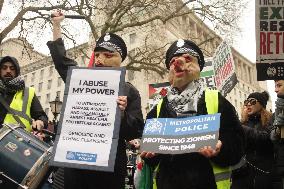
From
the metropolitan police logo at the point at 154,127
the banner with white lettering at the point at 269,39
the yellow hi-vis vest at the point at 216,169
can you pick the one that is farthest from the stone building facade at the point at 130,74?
the metropolitan police logo at the point at 154,127

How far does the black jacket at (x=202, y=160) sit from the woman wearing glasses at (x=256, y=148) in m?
1.78

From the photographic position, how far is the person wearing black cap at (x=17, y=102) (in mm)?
4262

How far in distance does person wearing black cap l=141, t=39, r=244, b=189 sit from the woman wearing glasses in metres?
1.75

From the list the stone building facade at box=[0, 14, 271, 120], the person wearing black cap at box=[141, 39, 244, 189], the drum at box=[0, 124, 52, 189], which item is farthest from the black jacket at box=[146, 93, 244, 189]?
the stone building facade at box=[0, 14, 271, 120]

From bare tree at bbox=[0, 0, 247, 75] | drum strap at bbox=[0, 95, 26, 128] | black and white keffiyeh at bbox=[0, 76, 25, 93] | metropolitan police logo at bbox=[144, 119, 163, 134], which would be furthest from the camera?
bare tree at bbox=[0, 0, 247, 75]

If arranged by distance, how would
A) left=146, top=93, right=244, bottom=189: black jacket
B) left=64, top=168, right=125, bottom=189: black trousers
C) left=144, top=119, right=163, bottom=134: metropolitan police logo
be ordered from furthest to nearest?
left=64, top=168, right=125, bottom=189: black trousers < left=144, top=119, right=163, bottom=134: metropolitan police logo < left=146, top=93, right=244, bottom=189: black jacket

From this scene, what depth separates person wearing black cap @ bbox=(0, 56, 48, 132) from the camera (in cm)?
426

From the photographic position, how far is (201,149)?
7.93 ft

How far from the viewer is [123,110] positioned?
2961 millimetres

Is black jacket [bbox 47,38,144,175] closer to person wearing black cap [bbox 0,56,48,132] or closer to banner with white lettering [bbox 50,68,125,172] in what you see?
banner with white lettering [bbox 50,68,125,172]

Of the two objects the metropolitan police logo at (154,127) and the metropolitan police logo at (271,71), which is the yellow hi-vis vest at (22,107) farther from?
the metropolitan police logo at (271,71)

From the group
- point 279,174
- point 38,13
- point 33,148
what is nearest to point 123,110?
point 33,148

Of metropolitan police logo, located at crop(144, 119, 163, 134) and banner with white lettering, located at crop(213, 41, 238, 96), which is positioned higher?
A: banner with white lettering, located at crop(213, 41, 238, 96)

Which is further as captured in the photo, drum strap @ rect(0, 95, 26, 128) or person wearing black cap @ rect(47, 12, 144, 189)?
drum strap @ rect(0, 95, 26, 128)
